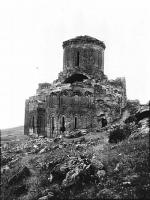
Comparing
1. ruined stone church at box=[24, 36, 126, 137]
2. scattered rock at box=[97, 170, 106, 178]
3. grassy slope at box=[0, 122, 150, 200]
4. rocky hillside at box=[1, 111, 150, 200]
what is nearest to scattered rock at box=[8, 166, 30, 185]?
rocky hillside at box=[1, 111, 150, 200]

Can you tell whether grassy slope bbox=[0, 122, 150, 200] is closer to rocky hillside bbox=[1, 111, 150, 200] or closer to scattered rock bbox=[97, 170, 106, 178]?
rocky hillside bbox=[1, 111, 150, 200]

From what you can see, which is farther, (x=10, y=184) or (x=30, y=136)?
(x=30, y=136)

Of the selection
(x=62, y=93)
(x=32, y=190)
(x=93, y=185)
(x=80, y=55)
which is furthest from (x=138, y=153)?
(x=80, y=55)

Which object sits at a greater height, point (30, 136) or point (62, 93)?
point (62, 93)

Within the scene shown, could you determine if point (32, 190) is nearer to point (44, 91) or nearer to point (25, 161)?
point (25, 161)

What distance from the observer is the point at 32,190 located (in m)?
18.1

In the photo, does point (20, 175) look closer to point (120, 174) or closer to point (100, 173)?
point (100, 173)

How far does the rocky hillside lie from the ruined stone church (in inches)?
240

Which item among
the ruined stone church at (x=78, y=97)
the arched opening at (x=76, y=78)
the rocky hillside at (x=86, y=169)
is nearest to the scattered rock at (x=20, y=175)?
the rocky hillside at (x=86, y=169)

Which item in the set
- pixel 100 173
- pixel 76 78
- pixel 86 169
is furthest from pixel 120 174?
pixel 76 78

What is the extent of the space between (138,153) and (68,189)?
12.0 feet

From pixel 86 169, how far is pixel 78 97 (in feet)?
49.5

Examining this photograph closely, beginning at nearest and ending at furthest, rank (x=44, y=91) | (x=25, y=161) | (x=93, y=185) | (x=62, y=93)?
(x=93, y=185) → (x=25, y=161) → (x=62, y=93) → (x=44, y=91)

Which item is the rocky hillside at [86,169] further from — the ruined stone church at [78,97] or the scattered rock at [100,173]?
the ruined stone church at [78,97]
